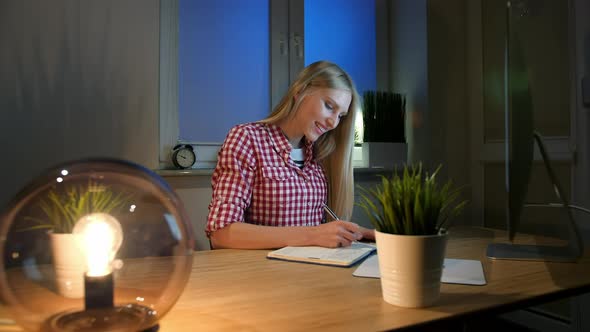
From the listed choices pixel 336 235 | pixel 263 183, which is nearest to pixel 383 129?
pixel 263 183

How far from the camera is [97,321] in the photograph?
512mm

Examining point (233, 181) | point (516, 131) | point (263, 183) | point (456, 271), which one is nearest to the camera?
point (516, 131)

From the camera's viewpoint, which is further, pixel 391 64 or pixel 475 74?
pixel 391 64

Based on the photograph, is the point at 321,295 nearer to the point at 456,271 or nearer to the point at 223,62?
the point at 456,271

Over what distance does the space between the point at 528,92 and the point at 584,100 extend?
4.51 ft

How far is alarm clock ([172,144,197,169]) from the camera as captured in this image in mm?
2096

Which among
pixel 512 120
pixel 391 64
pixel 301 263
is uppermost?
pixel 391 64

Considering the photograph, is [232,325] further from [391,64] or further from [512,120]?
[391,64]

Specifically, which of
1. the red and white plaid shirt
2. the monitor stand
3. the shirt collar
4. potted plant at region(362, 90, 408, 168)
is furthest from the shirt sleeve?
potted plant at region(362, 90, 408, 168)

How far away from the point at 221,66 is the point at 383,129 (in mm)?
1006

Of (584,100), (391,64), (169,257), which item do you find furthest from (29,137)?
(584,100)

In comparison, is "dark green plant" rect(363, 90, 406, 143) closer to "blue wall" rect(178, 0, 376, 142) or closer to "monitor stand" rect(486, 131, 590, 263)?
"blue wall" rect(178, 0, 376, 142)

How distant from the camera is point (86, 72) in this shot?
1.96 meters

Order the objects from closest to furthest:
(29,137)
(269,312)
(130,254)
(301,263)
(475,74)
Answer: (130,254), (269,312), (301,263), (29,137), (475,74)
